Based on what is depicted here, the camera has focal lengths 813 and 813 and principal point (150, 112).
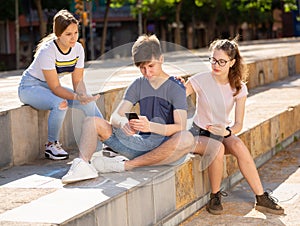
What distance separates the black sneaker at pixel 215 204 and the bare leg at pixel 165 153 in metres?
0.61

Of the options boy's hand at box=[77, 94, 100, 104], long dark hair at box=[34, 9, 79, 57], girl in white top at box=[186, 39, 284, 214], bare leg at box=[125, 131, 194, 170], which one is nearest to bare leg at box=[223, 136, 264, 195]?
girl in white top at box=[186, 39, 284, 214]

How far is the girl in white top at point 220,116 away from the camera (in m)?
6.46

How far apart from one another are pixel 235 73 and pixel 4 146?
196cm

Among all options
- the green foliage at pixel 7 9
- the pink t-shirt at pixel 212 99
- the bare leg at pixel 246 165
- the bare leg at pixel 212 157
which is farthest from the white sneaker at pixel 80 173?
the green foliage at pixel 7 9

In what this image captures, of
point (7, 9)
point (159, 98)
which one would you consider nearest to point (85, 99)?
point (159, 98)

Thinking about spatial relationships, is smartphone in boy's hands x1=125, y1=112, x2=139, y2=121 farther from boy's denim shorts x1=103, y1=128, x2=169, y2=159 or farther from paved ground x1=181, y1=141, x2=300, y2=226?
paved ground x1=181, y1=141, x2=300, y2=226

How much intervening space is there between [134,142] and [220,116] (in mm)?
856

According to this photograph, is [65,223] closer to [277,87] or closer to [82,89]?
[82,89]

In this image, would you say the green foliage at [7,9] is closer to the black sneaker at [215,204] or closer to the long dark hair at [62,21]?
the long dark hair at [62,21]

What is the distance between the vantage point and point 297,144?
9977 mm

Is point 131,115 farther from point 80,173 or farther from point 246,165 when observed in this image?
point 246,165

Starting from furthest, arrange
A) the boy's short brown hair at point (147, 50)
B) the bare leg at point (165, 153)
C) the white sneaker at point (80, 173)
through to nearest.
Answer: the bare leg at point (165, 153) → the boy's short brown hair at point (147, 50) → the white sneaker at point (80, 173)

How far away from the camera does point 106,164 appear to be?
5805 mm

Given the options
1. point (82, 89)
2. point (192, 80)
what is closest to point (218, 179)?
point (192, 80)
